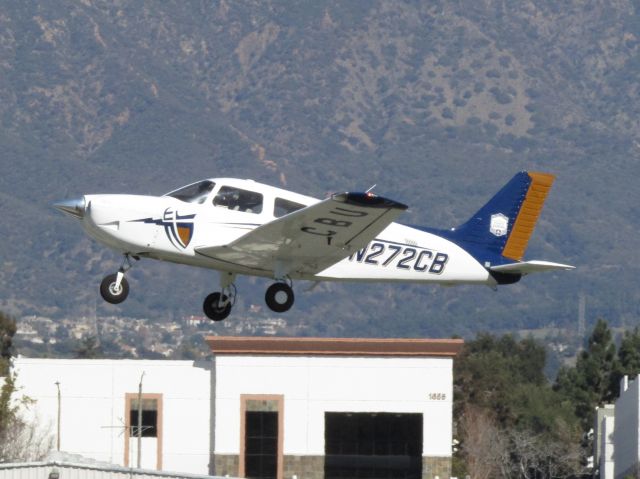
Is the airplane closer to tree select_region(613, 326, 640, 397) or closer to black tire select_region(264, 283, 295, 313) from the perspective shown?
black tire select_region(264, 283, 295, 313)

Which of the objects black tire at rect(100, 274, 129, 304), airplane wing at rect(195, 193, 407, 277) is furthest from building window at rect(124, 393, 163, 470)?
black tire at rect(100, 274, 129, 304)

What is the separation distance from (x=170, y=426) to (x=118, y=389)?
7.57 ft

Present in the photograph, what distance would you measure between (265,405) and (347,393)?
9.61 ft

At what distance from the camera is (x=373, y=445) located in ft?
240

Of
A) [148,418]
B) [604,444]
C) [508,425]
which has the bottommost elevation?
[604,444]

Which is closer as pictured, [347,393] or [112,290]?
[112,290]

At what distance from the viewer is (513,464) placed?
99750 millimetres

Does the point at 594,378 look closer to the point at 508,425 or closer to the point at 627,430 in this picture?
the point at 508,425

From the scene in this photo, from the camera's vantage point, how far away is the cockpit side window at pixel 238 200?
117ft

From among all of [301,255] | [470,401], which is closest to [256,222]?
[301,255]

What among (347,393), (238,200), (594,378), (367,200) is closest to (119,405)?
(347,393)

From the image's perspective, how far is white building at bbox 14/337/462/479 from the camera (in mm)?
69188

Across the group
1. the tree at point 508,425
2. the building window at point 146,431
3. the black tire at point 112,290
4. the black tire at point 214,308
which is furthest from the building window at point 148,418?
the black tire at point 112,290

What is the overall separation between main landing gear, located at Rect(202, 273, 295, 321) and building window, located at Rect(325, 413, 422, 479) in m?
33.0
